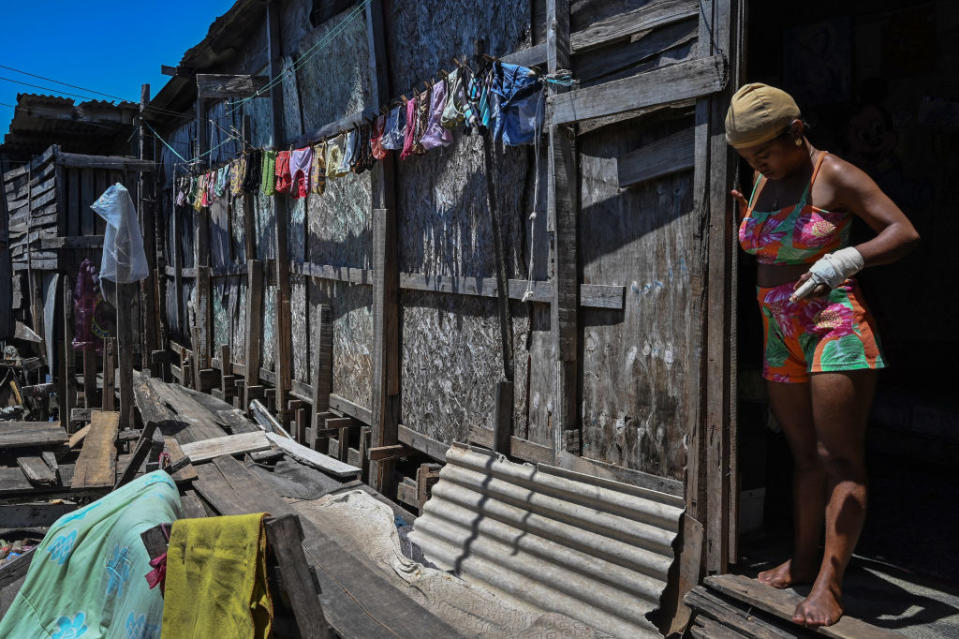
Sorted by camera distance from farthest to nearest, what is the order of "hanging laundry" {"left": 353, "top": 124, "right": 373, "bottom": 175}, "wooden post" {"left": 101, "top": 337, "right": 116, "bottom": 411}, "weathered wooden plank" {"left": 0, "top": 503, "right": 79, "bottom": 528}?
"wooden post" {"left": 101, "top": 337, "right": 116, "bottom": 411}, "hanging laundry" {"left": 353, "top": 124, "right": 373, "bottom": 175}, "weathered wooden plank" {"left": 0, "top": 503, "right": 79, "bottom": 528}

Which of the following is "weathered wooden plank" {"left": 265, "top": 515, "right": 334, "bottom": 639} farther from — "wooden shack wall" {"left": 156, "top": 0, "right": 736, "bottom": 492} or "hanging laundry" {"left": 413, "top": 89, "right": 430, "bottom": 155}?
"hanging laundry" {"left": 413, "top": 89, "right": 430, "bottom": 155}

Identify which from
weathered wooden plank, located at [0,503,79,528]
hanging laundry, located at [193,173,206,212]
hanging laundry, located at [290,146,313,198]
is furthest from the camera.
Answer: hanging laundry, located at [193,173,206,212]

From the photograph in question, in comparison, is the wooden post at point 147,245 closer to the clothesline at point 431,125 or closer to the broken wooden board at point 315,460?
the clothesline at point 431,125

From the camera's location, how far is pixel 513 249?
15.9 feet

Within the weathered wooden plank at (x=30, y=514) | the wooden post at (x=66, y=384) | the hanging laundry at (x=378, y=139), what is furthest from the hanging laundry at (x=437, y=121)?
the wooden post at (x=66, y=384)

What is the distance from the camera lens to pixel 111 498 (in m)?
3.89

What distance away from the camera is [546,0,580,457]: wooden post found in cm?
413

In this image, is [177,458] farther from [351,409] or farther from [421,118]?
[421,118]

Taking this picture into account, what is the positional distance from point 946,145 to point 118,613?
599 centimetres

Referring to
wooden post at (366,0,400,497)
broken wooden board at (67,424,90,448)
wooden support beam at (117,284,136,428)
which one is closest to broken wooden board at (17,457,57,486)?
broken wooden board at (67,424,90,448)

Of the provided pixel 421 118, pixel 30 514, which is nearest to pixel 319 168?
pixel 421 118

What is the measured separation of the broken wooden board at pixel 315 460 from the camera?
6445 millimetres

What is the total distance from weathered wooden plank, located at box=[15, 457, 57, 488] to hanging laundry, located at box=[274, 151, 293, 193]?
11.8 feet

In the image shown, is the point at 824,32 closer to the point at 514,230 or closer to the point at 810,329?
the point at 514,230
